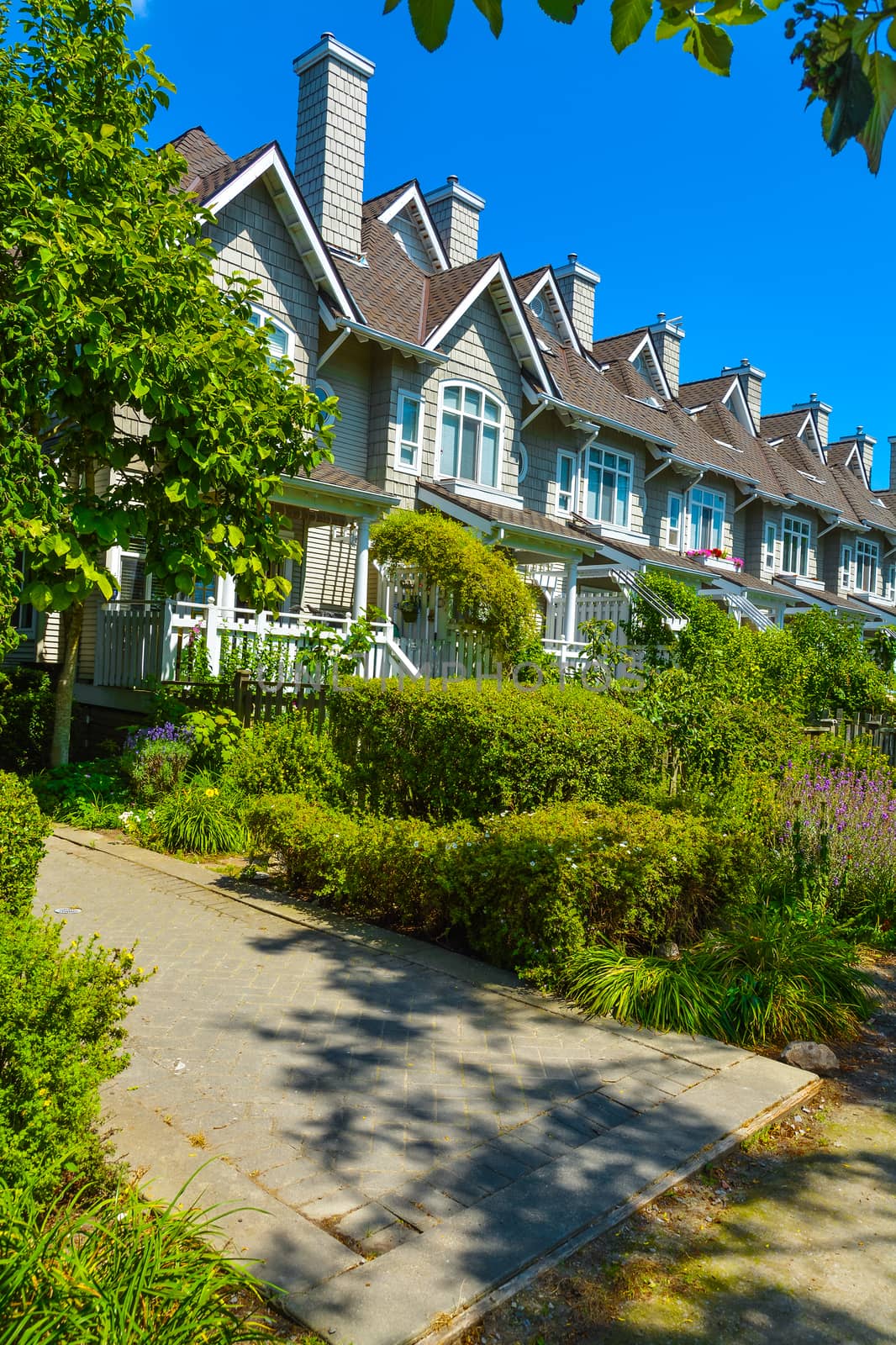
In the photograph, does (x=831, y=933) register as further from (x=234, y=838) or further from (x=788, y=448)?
(x=788, y=448)

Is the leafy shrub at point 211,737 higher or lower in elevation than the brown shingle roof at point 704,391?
lower

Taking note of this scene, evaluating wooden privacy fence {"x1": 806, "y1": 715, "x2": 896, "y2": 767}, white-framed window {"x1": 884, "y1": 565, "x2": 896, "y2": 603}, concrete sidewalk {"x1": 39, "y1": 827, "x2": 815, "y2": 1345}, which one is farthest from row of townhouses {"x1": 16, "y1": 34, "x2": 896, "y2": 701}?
white-framed window {"x1": 884, "y1": 565, "x2": 896, "y2": 603}

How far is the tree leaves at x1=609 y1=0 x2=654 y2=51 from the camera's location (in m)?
2.89

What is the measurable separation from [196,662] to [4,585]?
4.07m

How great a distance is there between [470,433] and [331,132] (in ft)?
21.4

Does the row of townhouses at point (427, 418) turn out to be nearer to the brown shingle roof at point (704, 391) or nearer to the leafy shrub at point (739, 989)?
the brown shingle roof at point (704, 391)

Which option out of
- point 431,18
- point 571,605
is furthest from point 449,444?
point 431,18

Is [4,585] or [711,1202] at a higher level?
[4,585]

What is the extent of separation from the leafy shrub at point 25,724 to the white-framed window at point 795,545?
2746cm

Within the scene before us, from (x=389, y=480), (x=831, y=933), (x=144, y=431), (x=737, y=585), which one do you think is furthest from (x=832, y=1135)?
(x=737, y=585)

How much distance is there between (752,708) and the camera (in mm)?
11219

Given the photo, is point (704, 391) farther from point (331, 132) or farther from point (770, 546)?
point (331, 132)

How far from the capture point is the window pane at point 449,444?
67.5ft

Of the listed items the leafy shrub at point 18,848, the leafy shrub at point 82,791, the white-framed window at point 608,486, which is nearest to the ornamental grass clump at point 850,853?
the leafy shrub at point 18,848
